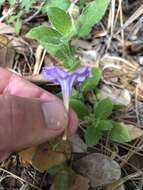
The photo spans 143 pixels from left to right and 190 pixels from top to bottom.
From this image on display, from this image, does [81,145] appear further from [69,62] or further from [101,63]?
[101,63]

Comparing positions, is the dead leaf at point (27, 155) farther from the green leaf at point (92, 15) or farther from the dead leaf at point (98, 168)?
the green leaf at point (92, 15)

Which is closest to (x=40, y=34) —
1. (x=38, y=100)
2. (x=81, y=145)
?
(x=38, y=100)

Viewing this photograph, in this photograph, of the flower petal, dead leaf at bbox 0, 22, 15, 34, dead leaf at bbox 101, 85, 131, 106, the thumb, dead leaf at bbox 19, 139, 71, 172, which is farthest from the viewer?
dead leaf at bbox 0, 22, 15, 34

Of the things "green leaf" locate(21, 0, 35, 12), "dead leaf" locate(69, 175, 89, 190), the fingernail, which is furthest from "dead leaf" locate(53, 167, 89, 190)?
"green leaf" locate(21, 0, 35, 12)

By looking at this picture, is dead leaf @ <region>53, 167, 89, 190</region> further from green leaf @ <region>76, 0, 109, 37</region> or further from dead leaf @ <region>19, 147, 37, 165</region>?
green leaf @ <region>76, 0, 109, 37</region>

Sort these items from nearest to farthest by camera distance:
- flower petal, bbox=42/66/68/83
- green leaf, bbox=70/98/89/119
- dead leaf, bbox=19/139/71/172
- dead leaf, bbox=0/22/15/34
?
flower petal, bbox=42/66/68/83, dead leaf, bbox=19/139/71/172, green leaf, bbox=70/98/89/119, dead leaf, bbox=0/22/15/34

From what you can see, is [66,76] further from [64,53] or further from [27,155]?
[27,155]

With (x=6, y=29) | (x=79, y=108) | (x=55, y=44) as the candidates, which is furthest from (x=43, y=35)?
Answer: (x=6, y=29)
